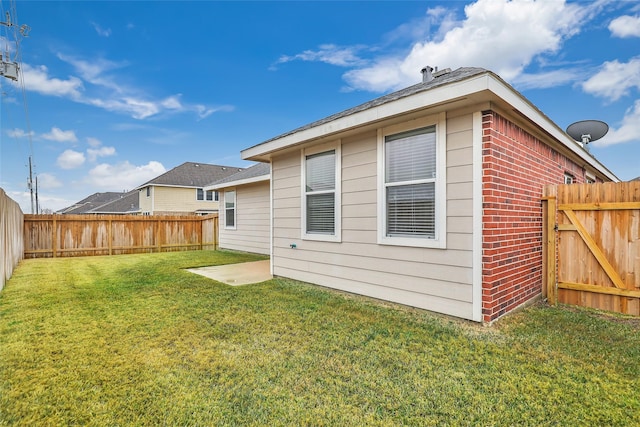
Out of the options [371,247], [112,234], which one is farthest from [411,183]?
[112,234]

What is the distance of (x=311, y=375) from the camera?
2.37m

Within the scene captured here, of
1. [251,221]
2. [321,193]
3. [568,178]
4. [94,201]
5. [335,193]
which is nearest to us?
[335,193]

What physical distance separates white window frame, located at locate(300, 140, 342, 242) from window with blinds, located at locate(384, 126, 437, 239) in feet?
2.97

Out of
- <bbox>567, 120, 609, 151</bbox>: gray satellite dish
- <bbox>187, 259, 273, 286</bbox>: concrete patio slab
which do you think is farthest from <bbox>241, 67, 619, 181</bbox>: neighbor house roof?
<bbox>567, 120, 609, 151</bbox>: gray satellite dish

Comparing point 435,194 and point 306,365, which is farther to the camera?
point 435,194

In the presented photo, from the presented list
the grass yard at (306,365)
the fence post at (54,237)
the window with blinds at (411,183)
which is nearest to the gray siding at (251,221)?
the fence post at (54,237)

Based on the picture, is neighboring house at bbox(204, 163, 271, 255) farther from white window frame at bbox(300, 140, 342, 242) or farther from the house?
the house

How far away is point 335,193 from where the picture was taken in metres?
5.02

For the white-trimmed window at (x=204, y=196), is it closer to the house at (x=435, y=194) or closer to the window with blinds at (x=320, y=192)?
the window with blinds at (x=320, y=192)

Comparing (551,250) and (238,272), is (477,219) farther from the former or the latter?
(238,272)

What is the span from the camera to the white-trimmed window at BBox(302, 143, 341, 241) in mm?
5047

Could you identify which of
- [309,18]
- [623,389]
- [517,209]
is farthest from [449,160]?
[309,18]

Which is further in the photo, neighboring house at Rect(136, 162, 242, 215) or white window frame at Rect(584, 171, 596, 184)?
neighboring house at Rect(136, 162, 242, 215)

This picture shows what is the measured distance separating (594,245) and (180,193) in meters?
24.0
